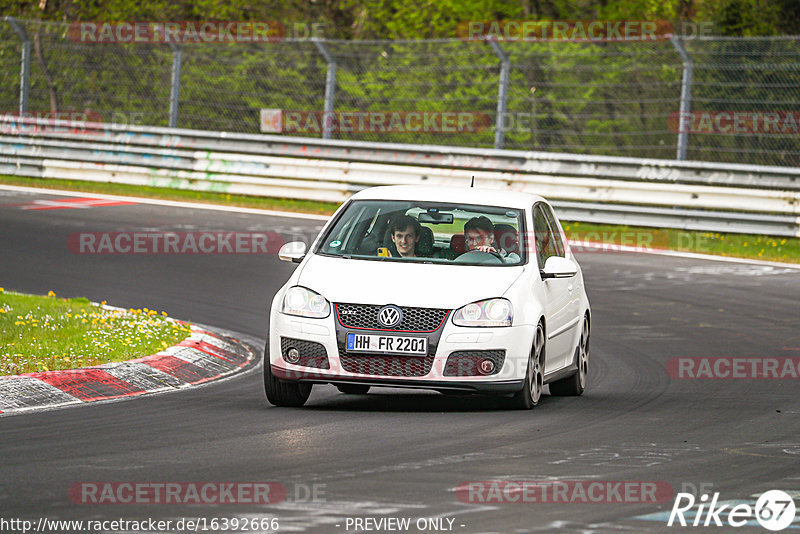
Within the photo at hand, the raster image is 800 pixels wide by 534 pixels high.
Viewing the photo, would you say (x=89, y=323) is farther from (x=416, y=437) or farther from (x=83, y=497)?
(x=83, y=497)

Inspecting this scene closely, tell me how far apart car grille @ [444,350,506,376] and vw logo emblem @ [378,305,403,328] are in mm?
389

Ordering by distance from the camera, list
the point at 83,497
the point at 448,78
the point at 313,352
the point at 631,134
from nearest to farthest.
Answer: the point at 83,497, the point at 313,352, the point at 631,134, the point at 448,78

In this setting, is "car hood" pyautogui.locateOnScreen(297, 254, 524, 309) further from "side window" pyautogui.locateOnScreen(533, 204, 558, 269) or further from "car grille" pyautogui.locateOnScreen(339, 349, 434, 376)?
"side window" pyautogui.locateOnScreen(533, 204, 558, 269)

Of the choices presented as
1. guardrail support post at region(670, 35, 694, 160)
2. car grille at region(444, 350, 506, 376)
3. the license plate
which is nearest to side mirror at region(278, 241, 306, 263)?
the license plate

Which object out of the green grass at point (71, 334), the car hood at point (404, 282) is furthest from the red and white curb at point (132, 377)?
the car hood at point (404, 282)

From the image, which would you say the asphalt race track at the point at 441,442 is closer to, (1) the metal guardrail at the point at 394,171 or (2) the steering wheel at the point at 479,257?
(2) the steering wheel at the point at 479,257

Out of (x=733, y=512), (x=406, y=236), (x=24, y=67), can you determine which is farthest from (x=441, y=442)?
(x=24, y=67)

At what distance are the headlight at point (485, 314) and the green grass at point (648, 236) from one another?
431 inches

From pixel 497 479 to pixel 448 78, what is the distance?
1873 cm

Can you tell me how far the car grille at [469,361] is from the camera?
9.18m

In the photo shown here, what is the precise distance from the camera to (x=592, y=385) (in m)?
11.1

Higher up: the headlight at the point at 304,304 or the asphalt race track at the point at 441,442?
the headlight at the point at 304,304

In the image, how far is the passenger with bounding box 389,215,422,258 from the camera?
400 inches

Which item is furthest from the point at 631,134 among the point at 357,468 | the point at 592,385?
the point at 357,468
